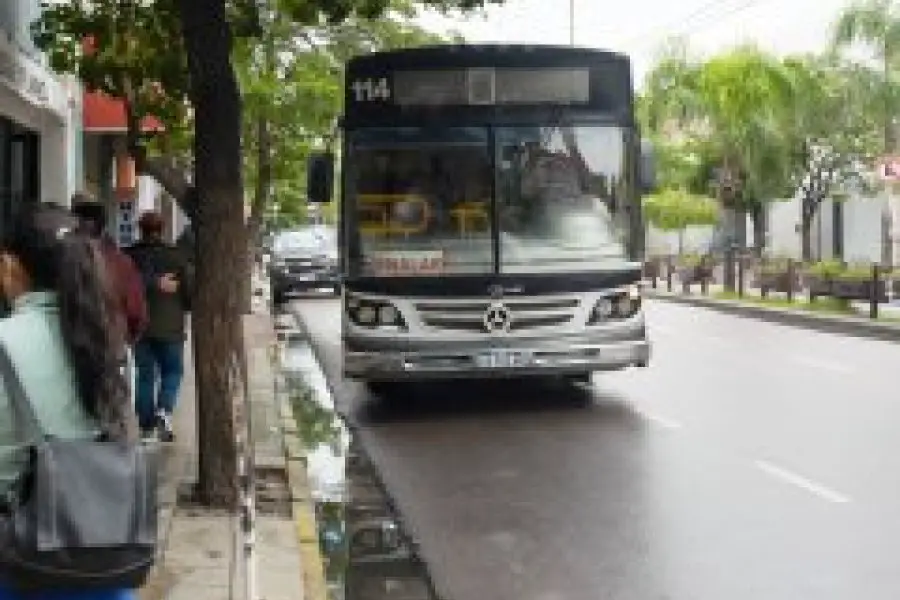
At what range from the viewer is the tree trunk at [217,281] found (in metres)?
8.77

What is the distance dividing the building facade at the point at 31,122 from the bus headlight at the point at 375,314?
308 cm

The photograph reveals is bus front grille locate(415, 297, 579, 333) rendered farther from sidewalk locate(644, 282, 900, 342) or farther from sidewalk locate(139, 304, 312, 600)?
sidewalk locate(644, 282, 900, 342)

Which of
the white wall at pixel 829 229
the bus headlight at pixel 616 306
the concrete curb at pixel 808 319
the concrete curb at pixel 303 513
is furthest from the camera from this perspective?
the white wall at pixel 829 229

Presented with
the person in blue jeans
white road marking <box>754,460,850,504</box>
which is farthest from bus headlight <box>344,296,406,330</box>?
white road marking <box>754,460,850,504</box>

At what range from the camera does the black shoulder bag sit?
3.42 m

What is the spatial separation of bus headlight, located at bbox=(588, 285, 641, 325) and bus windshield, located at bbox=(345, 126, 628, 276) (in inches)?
13.6

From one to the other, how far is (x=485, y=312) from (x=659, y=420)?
6.11 ft

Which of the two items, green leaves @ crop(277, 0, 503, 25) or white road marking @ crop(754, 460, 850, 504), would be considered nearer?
white road marking @ crop(754, 460, 850, 504)

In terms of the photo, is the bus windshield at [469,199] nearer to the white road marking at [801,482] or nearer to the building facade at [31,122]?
the building facade at [31,122]

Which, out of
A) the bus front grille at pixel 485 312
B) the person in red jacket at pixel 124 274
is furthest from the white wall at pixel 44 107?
the bus front grille at pixel 485 312

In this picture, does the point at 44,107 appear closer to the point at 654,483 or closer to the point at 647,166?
the point at 647,166

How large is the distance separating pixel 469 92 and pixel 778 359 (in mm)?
7810

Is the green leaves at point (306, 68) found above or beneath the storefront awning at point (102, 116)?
above

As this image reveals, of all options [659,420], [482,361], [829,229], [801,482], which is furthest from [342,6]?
[829,229]
